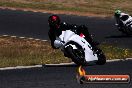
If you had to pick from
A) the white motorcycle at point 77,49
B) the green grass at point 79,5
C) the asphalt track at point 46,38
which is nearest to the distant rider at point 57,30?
the white motorcycle at point 77,49

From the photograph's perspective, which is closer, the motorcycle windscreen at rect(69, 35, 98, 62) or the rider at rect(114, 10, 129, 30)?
the motorcycle windscreen at rect(69, 35, 98, 62)

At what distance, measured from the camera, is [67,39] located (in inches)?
621

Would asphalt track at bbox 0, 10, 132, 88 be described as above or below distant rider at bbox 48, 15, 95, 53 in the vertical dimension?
below

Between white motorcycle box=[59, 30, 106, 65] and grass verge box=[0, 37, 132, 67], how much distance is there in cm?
252

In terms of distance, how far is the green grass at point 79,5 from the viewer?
36.0 meters

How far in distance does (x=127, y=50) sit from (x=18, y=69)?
652 cm

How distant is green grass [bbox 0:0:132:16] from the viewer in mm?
36000

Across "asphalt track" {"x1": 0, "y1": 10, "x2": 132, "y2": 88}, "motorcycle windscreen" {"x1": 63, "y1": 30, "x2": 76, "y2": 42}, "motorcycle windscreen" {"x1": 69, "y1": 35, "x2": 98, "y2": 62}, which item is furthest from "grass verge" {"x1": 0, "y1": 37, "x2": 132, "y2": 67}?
"motorcycle windscreen" {"x1": 69, "y1": 35, "x2": 98, "y2": 62}

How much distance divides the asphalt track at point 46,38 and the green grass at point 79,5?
111 inches

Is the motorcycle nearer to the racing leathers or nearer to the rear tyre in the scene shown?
the racing leathers

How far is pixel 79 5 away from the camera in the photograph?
38.6 meters

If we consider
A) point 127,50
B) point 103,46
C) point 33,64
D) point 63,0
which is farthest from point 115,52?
point 63,0

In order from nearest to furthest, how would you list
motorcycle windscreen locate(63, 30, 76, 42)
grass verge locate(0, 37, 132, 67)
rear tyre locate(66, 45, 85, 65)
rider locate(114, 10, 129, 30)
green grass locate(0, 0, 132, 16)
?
rear tyre locate(66, 45, 85, 65) < motorcycle windscreen locate(63, 30, 76, 42) < grass verge locate(0, 37, 132, 67) < rider locate(114, 10, 129, 30) < green grass locate(0, 0, 132, 16)

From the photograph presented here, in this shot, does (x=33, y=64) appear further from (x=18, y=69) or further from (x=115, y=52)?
(x=115, y=52)
